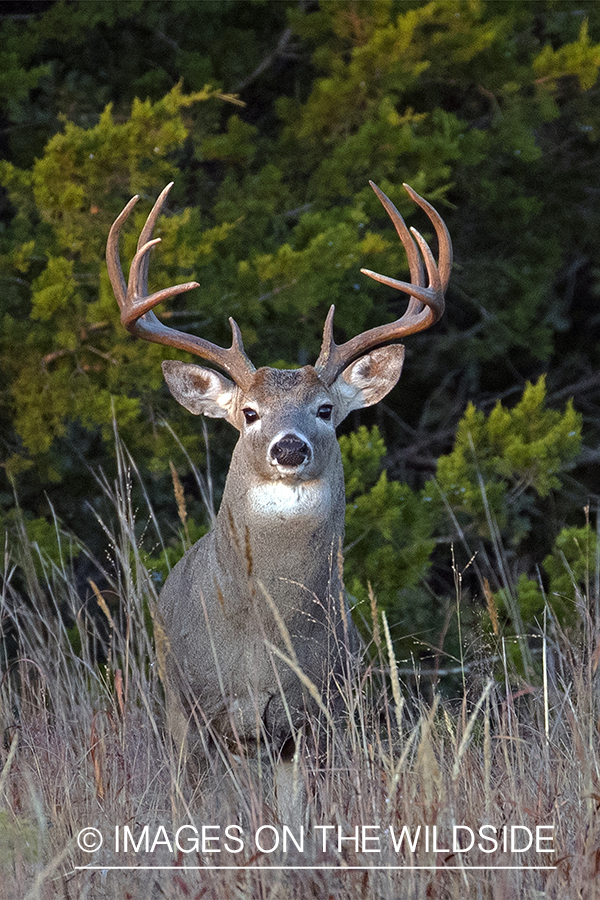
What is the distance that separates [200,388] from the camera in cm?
441

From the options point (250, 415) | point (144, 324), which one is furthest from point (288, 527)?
point (144, 324)

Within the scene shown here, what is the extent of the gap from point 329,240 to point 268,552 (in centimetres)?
284

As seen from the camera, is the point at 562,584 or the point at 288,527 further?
the point at 562,584

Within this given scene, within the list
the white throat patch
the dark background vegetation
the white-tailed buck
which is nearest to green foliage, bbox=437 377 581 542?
the dark background vegetation

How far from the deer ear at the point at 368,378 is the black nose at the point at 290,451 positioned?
0.75 metres

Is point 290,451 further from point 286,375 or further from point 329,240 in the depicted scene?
point 329,240

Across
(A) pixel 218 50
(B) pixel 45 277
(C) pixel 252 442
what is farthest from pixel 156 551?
(A) pixel 218 50

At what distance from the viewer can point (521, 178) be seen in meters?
8.24

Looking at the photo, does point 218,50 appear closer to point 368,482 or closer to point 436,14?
point 436,14

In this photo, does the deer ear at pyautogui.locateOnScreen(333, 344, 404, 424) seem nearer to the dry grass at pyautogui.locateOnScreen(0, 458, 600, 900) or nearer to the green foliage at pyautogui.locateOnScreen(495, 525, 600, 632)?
the green foliage at pyautogui.locateOnScreen(495, 525, 600, 632)

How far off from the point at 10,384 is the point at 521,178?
4250 millimetres

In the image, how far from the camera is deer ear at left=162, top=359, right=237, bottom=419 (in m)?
4.34

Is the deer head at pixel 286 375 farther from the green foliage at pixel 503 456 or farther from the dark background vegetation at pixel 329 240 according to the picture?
the green foliage at pixel 503 456

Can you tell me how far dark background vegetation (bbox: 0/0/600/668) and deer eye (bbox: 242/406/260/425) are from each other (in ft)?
Answer: 4.21
